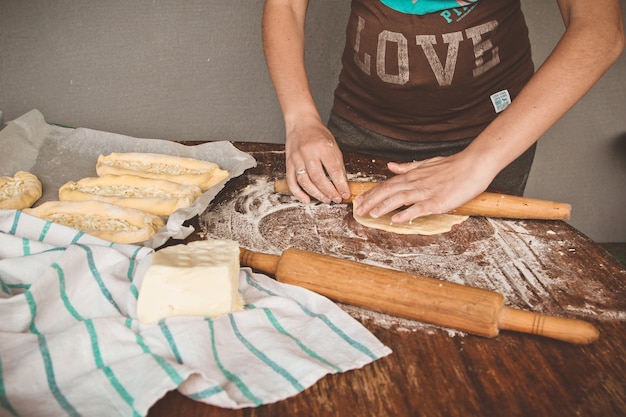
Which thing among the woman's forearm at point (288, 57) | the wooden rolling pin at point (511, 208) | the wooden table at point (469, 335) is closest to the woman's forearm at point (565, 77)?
the wooden rolling pin at point (511, 208)

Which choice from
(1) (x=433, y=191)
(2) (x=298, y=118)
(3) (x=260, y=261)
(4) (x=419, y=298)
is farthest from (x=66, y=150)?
(4) (x=419, y=298)

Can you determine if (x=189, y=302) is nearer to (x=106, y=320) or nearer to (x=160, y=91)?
(x=106, y=320)

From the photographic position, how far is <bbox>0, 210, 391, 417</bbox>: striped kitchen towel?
0.88 metres

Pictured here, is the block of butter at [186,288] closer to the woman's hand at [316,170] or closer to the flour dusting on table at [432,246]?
the flour dusting on table at [432,246]

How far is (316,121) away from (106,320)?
962 millimetres

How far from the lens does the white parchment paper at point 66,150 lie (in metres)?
1.78

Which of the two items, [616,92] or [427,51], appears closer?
[427,51]

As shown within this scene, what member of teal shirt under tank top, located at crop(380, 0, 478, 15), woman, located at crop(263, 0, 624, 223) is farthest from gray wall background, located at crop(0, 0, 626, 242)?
teal shirt under tank top, located at crop(380, 0, 478, 15)

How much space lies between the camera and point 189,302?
103 cm

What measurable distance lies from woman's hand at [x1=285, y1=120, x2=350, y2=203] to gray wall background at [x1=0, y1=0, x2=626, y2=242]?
1.49 meters

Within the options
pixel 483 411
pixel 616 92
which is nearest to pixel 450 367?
pixel 483 411

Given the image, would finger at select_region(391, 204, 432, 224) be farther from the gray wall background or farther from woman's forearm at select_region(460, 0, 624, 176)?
the gray wall background

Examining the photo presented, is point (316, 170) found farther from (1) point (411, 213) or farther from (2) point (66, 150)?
(2) point (66, 150)

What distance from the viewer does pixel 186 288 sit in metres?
1.03
